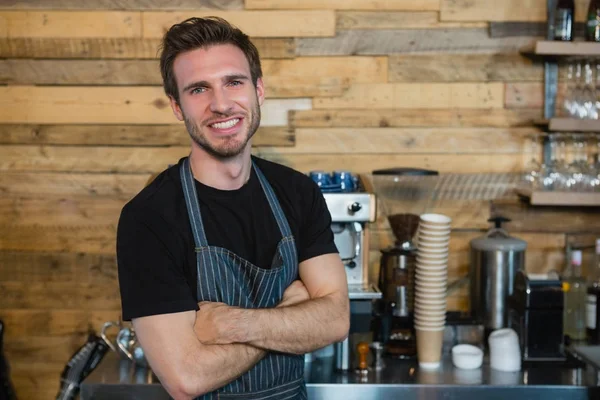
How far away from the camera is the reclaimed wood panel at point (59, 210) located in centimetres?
351

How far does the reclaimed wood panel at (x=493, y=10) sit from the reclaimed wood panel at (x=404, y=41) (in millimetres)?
54

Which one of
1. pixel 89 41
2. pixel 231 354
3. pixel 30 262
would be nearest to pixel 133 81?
pixel 89 41

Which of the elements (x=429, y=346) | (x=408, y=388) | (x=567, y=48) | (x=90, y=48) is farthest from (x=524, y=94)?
(x=90, y=48)

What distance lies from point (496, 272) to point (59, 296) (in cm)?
174

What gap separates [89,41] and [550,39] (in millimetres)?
1792

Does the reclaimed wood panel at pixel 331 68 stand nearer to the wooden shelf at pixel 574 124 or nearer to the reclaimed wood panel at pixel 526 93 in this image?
the reclaimed wood panel at pixel 526 93

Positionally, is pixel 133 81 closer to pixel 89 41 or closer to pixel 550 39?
pixel 89 41

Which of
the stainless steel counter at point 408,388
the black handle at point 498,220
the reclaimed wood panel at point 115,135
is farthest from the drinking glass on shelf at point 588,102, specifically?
the reclaimed wood panel at point 115,135

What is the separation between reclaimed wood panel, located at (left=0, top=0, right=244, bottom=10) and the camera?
3414 millimetres

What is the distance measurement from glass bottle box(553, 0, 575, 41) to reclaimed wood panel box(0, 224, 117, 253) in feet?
6.27

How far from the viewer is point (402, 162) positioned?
349cm

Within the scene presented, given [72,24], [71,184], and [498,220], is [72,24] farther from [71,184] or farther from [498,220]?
[498,220]

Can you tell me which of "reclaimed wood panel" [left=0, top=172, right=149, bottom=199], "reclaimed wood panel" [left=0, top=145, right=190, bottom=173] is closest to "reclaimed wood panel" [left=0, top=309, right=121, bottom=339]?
"reclaimed wood panel" [left=0, top=172, right=149, bottom=199]

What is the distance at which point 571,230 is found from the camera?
351cm
